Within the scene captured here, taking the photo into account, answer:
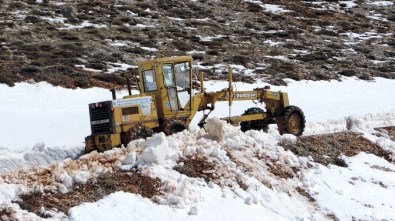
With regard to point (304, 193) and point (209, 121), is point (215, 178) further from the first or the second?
point (304, 193)

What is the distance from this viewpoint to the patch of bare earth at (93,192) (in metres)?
11.0

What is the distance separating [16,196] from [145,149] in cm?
292

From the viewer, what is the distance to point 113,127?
53.7 ft

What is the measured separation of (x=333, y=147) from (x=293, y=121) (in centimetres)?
202

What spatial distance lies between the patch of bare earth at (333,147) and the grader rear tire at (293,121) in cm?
82

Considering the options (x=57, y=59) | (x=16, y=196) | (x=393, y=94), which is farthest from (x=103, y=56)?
(x=16, y=196)

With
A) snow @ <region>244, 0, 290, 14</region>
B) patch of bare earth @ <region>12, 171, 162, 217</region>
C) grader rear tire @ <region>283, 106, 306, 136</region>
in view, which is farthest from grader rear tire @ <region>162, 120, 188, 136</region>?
snow @ <region>244, 0, 290, 14</region>

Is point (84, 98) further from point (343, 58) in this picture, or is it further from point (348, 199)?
point (343, 58)

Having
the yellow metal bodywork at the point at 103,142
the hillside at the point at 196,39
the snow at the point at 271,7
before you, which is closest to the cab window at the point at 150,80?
the yellow metal bodywork at the point at 103,142

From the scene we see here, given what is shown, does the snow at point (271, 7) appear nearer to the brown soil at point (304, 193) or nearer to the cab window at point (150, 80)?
the cab window at point (150, 80)

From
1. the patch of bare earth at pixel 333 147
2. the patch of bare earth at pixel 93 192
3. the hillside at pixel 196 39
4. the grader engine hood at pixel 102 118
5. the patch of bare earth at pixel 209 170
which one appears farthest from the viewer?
the hillside at pixel 196 39

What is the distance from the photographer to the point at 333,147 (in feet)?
60.0

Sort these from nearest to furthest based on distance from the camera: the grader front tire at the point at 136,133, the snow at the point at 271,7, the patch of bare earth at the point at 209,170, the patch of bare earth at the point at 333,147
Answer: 1. the patch of bare earth at the point at 209,170
2. the grader front tire at the point at 136,133
3. the patch of bare earth at the point at 333,147
4. the snow at the point at 271,7

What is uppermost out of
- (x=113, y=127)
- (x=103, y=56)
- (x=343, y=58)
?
(x=113, y=127)
